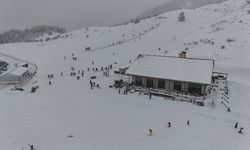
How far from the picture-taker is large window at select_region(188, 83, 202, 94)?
127 ft

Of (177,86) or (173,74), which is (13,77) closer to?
(173,74)

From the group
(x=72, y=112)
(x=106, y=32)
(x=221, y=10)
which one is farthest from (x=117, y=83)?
(x=221, y=10)

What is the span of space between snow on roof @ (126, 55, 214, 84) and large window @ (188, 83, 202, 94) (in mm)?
684

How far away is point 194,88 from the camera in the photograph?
128 feet

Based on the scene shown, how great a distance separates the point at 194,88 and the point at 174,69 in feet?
12.7

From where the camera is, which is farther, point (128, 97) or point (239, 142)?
point (128, 97)

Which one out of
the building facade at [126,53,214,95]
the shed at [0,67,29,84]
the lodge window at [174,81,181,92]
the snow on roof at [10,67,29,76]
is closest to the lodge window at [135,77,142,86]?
the building facade at [126,53,214,95]

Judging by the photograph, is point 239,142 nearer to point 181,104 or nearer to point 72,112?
point 181,104

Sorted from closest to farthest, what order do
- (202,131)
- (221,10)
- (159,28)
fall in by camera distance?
1. (202,131)
2. (159,28)
3. (221,10)

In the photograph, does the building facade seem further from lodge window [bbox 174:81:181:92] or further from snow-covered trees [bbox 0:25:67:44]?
snow-covered trees [bbox 0:25:67:44]

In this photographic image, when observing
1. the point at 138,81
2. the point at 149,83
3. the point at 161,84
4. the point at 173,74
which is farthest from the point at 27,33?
the point at 173,74

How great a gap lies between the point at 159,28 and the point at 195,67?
4429 cm

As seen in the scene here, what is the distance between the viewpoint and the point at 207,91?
3909 cm

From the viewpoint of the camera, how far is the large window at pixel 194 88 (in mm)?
38781
